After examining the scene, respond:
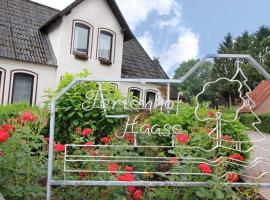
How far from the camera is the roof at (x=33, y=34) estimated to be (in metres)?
14.7

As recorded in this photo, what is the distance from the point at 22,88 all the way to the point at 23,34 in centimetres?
237

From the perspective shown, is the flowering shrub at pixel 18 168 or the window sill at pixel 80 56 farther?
the window sill at pixel 80 56

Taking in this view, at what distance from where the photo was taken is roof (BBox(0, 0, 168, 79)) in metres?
14.7

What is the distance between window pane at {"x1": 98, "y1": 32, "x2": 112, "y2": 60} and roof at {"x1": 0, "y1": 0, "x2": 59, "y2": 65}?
7.94 feet

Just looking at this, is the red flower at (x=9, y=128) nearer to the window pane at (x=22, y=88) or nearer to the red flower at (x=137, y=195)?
the red flower at (x=137, y=195)

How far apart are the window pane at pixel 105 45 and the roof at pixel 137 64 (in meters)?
1.38

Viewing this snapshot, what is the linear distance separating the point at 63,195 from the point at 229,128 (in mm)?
2659

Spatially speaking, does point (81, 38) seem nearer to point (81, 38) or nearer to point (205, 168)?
point (81, 38)

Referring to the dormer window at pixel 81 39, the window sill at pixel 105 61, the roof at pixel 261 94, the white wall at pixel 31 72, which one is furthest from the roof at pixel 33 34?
the roof at pixel 261 94

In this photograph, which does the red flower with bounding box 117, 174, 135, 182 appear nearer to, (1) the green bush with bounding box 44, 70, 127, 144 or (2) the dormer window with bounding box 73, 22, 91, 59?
(1) the green bush with bounding box 44, 70, 127, 144

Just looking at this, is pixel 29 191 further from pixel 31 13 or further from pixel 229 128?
pixel 31 13

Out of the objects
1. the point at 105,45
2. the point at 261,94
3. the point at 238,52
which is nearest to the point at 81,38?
the point at 105,45

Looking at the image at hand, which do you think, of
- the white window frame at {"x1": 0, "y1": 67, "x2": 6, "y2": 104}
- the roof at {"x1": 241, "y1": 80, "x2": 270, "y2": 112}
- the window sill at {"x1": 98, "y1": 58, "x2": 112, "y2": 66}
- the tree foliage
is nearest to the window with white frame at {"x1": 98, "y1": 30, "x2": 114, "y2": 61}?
the window sill at {"x1": 98, "y1": 58, "x2": 112, "y2": 66}

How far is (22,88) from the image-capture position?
49.1 ft
